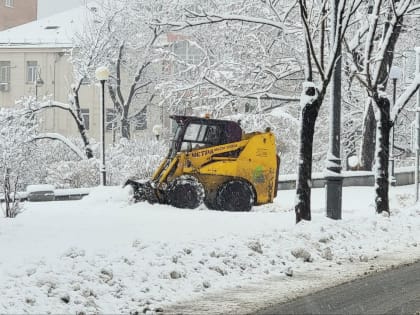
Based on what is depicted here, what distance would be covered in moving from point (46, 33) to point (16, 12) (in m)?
18.7

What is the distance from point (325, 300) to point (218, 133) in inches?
458

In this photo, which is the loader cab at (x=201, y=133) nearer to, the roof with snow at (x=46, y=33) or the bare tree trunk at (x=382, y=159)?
the bare tree trunk at (x=382, y=159)

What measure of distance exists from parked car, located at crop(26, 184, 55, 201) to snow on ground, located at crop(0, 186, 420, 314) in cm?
289

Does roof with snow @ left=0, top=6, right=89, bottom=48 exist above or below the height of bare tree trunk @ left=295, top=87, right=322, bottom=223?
above

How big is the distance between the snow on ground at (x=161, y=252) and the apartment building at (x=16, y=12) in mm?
58676

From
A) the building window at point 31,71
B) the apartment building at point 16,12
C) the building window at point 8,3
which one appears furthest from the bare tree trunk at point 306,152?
the building window at point 8,3

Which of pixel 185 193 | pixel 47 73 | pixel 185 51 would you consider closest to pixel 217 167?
pixel 185 193

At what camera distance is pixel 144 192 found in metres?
19.6

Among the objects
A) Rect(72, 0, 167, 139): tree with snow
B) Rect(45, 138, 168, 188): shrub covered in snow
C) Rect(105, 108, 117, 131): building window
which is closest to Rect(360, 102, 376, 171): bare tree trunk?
Rect(45, 138, 168, 188): shrub covered in snow

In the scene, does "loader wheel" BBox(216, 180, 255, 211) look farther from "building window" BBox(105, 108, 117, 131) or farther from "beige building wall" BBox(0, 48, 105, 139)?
"beige building wall" BBox(0, 48, 105, 139)

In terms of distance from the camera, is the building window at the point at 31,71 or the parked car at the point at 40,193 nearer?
the parked car at the point at 40,193

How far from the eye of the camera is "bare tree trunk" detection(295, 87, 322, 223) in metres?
15.0

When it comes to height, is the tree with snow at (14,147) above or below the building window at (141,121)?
below

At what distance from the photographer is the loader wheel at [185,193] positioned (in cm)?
1919
